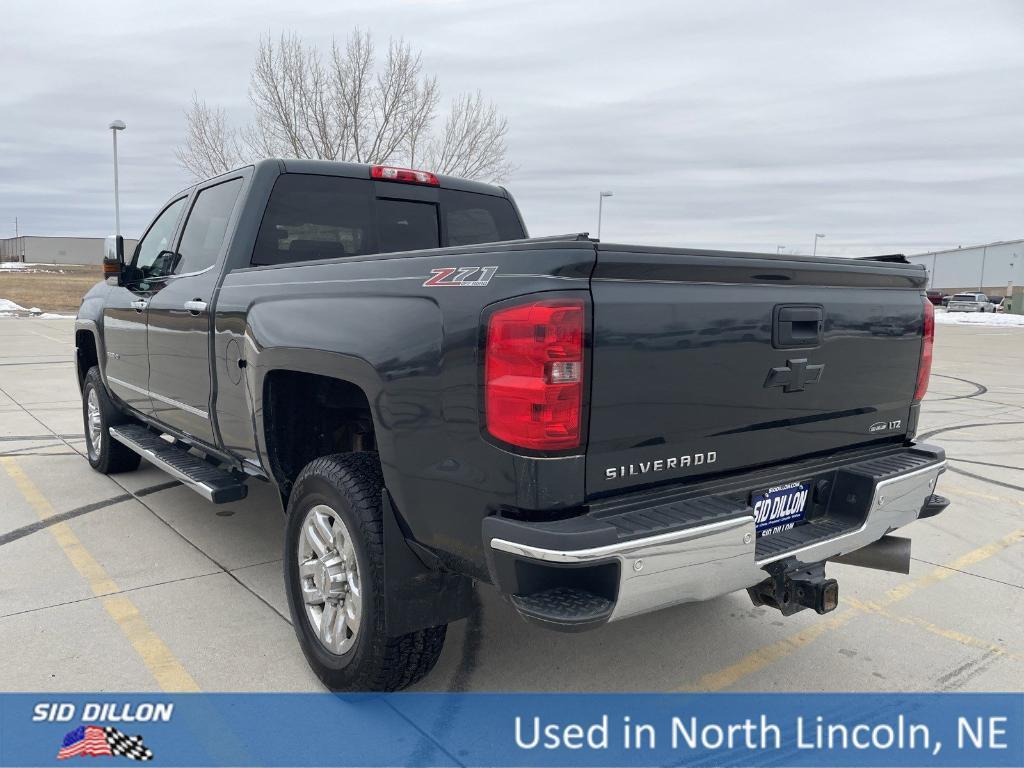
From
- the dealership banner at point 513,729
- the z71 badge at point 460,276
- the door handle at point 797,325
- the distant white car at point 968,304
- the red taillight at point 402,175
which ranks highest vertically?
the red taillight at point 402,175

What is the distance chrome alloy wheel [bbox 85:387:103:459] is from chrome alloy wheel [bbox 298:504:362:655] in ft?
12.3

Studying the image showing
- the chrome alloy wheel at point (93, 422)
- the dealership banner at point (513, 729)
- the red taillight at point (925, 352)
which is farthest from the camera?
the chrome alloy wheel at point (93, 422)

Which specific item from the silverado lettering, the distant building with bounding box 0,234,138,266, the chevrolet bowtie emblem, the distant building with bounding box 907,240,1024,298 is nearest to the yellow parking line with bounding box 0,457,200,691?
the silverado lettering

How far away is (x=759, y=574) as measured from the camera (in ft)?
8.70

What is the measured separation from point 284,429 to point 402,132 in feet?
62.6

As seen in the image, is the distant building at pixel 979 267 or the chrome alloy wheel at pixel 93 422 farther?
the distant building at pixel 979 267

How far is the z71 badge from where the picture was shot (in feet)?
7.93

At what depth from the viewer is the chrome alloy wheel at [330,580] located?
2971mm

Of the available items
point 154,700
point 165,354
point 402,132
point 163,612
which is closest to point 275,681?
point 154,700

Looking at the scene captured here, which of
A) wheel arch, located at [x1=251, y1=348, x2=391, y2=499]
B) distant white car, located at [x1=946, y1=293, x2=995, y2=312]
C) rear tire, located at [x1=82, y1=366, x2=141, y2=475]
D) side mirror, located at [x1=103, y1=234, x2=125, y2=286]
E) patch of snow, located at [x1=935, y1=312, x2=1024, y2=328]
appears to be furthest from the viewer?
distant white car, located at [x1=946, y1=293, x2=995, y2=312]

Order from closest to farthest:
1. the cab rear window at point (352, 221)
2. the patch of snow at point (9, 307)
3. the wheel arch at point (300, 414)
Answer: the wheel arch at point (300, 414), the cab rear window at point (352, 221), the patch of snow at point (9, 307)

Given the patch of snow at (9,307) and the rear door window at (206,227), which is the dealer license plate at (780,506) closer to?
the rear door window at (206,227)

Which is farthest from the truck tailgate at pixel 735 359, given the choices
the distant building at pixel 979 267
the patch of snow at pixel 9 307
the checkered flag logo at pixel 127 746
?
the distant building at pixel 979 267

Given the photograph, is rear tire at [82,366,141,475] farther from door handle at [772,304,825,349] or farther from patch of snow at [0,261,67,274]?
patch of snow at [0,261,67,274]
